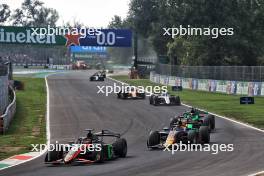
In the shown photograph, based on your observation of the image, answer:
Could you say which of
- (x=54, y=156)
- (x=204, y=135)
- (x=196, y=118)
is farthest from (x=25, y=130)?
(x=54, y=156)

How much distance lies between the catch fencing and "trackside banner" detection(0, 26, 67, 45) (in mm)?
13691

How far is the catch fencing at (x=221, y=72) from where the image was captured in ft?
177

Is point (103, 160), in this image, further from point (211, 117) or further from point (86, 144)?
point (211, 117)

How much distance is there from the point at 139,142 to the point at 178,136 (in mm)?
2931

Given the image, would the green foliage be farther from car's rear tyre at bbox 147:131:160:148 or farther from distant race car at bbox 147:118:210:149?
car's rear tyre at bbox 147:131:160:148

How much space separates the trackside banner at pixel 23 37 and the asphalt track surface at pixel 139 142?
1575 centimetres

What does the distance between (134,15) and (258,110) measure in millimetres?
79764

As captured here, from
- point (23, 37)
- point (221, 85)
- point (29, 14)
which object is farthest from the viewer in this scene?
point (29, 14)

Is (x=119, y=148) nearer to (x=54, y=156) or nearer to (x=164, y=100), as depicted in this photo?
(x=54, y=156)

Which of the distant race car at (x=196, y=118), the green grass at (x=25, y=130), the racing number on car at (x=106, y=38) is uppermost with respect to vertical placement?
the racing number on car at (x=106, y=38)

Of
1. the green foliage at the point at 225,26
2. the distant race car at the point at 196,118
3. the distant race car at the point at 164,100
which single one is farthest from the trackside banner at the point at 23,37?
the distant race car at the point at 196,118

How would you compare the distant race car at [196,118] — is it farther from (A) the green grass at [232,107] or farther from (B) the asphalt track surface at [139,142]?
(A) the green grass at [232,107]

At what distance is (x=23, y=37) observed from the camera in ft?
208

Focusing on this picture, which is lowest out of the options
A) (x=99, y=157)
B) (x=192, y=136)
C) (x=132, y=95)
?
(x=132, y=95)
